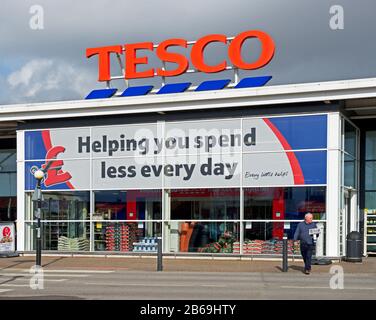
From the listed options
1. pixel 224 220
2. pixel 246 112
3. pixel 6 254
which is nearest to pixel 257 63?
pixel 246 112

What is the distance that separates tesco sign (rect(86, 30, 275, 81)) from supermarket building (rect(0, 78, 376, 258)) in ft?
4.49

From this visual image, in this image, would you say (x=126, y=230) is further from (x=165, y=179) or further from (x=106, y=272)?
Answer: (x=106, y=272)

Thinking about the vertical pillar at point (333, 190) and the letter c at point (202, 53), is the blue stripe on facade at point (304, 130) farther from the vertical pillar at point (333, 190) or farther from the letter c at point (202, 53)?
the letter c at point (202, 53)

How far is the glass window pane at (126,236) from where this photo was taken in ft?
85.6

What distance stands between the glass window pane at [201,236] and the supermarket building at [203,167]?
0.14 ft

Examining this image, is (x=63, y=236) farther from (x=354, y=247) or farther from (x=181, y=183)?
(x=354, y=247)

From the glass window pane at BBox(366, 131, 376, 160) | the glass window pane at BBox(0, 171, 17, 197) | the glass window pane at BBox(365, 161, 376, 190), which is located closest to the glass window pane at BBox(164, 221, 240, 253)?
the glass window pane at BBox(365, 161, 376, 190)

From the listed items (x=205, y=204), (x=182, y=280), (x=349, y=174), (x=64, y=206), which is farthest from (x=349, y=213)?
(x=64, y=206)

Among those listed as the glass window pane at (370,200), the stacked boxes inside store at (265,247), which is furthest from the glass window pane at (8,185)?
the glass window pane at (370,200)

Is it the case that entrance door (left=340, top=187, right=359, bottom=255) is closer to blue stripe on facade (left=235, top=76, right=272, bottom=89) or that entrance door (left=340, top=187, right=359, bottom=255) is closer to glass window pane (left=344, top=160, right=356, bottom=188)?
glass window pane (left=344, top=160, right=356, bottom=188)

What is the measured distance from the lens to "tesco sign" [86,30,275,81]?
24969 millimetres

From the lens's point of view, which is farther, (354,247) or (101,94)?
(101,94)

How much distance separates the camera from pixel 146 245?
85.6 ft

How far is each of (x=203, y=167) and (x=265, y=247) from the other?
12.9 feet
